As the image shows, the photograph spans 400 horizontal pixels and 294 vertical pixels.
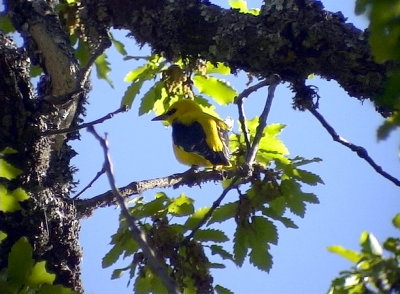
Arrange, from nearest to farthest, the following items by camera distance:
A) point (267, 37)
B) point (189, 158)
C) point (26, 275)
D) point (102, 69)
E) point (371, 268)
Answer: point (371, 268) → point (26, 275) → point (267, 37) → point (102, 69) → point (189, 158)

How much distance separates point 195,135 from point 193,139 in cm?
9

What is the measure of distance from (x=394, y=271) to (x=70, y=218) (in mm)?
1749

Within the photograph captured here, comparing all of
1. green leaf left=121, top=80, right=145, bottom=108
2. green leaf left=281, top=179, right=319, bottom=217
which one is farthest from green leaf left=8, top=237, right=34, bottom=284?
green leaf left=121, top=80, right=145, bottom=108

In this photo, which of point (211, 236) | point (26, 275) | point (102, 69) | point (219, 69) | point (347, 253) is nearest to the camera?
point (347, 253)

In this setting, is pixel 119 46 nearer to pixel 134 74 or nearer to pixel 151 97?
pixel 134 74

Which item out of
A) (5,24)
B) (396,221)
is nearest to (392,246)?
(396,221)

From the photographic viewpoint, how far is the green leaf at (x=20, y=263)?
5.82 ft

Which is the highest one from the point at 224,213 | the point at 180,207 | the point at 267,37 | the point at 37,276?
the point at 267,37

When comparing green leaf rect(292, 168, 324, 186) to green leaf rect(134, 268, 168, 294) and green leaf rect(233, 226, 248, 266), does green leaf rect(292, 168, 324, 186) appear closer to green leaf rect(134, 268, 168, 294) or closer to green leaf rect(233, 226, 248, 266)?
green leaf rect(233, 226, 248, 266)

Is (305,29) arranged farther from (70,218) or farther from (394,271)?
(394,271)

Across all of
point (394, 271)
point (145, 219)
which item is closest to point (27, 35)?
point (145, 219)

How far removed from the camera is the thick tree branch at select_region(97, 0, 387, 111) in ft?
8.32

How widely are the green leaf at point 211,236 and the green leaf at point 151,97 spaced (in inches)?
40.1

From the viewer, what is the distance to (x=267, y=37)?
268cm
